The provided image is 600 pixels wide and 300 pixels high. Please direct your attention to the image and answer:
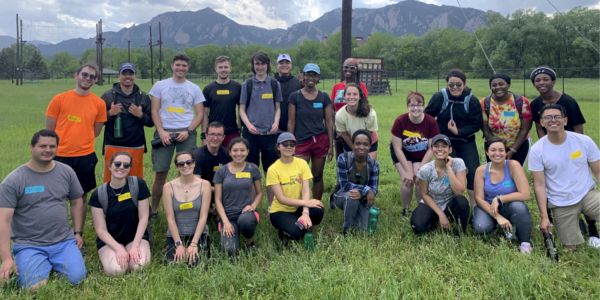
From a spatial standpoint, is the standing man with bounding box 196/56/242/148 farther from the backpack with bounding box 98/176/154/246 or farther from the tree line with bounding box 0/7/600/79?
the tree line with bounding box 0/7/600/79

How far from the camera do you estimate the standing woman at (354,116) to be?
5.36 m

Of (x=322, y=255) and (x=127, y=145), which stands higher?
(x=127, y=145)

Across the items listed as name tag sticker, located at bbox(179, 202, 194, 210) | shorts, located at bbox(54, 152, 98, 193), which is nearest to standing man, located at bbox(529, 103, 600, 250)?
name tag sticker, located at bbox(179, 202, 194, 210)

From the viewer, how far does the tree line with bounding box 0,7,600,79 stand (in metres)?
53.0

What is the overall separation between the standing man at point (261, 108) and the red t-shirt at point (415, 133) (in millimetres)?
1789

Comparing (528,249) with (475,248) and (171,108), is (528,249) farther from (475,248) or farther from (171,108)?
(171,108)

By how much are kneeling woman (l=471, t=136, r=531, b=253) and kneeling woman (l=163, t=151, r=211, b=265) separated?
3184 mm

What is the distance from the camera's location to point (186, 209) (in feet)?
14.5

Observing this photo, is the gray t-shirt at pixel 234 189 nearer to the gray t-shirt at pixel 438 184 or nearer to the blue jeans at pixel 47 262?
the blue jeans at pixel 47 262

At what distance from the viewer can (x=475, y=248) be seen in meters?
4.18

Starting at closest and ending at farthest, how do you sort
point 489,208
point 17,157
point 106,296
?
point 106,296 < point 489,208 < point 17,157

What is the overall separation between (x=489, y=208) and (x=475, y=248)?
1.86ft

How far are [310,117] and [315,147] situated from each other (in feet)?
1.47

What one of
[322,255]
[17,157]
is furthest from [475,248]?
[17,157]
